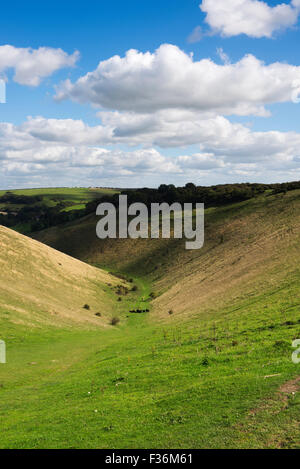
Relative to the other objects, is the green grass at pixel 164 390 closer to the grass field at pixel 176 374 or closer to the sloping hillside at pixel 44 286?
the grass field at pixel 176 374

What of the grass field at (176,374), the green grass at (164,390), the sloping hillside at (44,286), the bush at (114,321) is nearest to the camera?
the green grass at (164,390)

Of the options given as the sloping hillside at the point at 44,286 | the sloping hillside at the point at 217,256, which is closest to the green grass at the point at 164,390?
the sloping hillside at the point at 44,286

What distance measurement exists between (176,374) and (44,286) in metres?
40.5

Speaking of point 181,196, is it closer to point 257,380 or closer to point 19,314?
point 19,314

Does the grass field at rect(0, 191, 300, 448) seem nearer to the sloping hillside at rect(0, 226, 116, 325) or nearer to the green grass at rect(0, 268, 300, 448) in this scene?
the green grass at rect(0, 268, 300, 448)

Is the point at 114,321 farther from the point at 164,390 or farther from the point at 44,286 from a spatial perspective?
the point at 164,390

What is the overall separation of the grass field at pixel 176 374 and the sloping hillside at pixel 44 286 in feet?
7.83

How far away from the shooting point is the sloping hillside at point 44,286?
143 feet

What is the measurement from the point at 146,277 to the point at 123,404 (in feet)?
228

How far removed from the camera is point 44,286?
183 feet

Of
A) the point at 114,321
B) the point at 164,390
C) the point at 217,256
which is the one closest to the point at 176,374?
the point at 164,390

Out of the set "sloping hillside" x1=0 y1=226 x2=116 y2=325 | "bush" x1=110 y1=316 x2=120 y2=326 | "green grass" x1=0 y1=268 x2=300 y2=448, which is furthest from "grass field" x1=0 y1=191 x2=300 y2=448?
"sloping hillside" x1=0 y1=226 x2=116 y2=325

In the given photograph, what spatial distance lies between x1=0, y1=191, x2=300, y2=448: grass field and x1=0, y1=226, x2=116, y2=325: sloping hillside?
2385 mm
